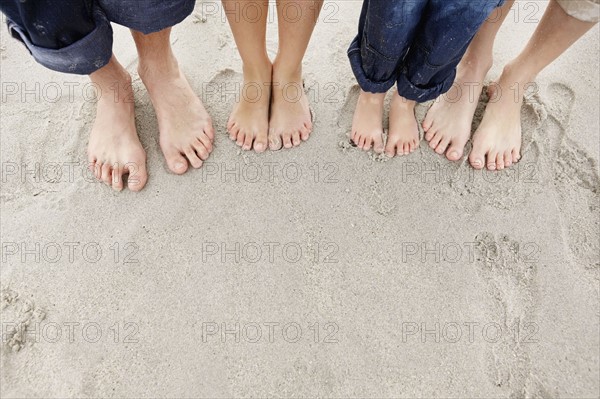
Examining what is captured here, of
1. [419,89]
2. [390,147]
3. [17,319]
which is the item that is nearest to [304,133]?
Result: [390,147]

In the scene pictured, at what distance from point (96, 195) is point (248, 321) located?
0.56 meters

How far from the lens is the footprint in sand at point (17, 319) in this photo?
1071mm

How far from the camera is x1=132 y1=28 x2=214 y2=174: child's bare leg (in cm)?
128

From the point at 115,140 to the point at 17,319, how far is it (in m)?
0.52

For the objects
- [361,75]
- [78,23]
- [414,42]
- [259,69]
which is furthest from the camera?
[259,69]

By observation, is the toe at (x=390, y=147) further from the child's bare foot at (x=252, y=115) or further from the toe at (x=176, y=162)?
the toe at (x=176, y=162)

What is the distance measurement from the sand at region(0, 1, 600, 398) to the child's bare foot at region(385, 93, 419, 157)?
5 cm

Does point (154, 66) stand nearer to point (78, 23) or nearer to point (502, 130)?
point (78, 23)

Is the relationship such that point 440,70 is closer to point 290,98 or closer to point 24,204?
point 290,98

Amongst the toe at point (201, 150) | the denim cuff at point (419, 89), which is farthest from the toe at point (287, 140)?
the denim cuff at point (419, 89)

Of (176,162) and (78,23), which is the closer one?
(78,23)

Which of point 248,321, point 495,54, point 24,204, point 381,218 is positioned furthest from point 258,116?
point 495,54

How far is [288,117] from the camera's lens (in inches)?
52.2

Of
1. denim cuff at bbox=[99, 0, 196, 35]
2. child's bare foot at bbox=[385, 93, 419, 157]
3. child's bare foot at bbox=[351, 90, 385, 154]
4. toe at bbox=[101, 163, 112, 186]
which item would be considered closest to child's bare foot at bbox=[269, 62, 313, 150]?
child's bare foot at bbox=[351, 90, 385, 154]
